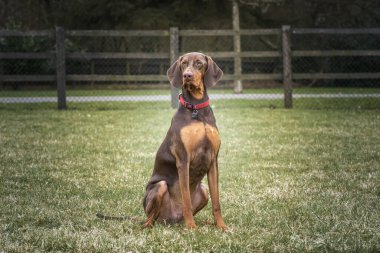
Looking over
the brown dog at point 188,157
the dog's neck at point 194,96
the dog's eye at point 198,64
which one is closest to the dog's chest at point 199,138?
the brown dog at point 188,157

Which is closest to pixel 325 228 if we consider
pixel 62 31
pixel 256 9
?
pixel 62 31

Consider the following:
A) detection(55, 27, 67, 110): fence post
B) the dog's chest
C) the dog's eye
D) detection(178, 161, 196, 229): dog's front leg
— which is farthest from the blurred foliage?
detection(178, 161, 196, 229): dog's front leg

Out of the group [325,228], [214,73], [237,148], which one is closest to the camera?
[325,228]

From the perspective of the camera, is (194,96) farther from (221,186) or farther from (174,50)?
(174,50)

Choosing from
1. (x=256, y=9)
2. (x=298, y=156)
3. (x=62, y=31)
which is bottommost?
(x=298, y=156)

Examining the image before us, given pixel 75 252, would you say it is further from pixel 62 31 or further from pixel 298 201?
pixel 62 31

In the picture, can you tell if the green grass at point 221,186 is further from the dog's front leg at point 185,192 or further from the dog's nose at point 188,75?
the dog's nose at point 188,75

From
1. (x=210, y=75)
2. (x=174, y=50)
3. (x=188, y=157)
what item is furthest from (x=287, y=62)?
(x=188, y=157)

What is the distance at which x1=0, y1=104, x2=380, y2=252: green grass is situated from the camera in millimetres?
3531

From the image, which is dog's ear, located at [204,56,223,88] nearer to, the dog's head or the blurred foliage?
the dog's head

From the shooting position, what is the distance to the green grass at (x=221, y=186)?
3531mm

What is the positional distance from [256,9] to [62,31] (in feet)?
54.6

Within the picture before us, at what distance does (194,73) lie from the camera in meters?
3.90

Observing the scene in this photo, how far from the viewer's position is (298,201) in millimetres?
4738
